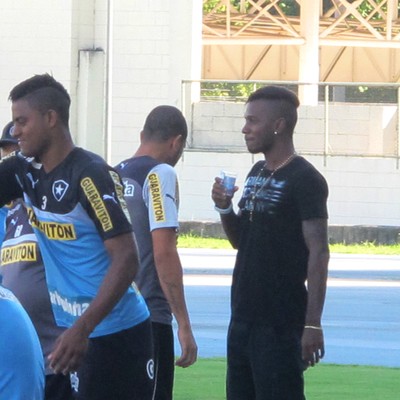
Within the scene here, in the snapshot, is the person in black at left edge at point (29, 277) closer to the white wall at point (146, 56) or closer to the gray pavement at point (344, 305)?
the gray pavement at point (344, 305)

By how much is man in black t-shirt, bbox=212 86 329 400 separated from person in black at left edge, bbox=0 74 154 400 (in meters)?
0.64

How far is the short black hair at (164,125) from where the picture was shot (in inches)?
245

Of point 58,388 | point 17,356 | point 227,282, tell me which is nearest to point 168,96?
point 227,282

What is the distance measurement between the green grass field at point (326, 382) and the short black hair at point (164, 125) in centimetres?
349

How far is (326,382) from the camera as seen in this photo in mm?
10227

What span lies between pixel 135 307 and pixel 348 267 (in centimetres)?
1668

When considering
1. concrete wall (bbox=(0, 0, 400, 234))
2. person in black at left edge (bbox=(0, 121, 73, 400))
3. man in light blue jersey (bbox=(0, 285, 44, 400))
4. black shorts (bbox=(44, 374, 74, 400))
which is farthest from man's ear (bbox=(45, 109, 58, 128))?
concrete wall (bbox=(0, 0, 400, 234))

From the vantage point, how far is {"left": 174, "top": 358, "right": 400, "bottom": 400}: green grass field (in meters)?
9.52

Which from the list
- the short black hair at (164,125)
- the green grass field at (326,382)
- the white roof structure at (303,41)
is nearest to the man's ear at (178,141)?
the short black hair at (164,125)

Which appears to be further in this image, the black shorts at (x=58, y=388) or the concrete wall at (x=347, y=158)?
the concrete wall at (x=347, y=158)

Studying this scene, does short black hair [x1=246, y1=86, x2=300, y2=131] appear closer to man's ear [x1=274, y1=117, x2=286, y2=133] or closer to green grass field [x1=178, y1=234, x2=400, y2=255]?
man's ear [x1=274, y1=117, x2=286, y2=133]

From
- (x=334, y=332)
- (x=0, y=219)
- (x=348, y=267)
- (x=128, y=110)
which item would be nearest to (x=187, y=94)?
(x=128, y=110)

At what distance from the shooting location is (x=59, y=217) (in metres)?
4.76

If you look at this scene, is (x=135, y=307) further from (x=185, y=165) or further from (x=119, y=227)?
(x=185, y=165)
